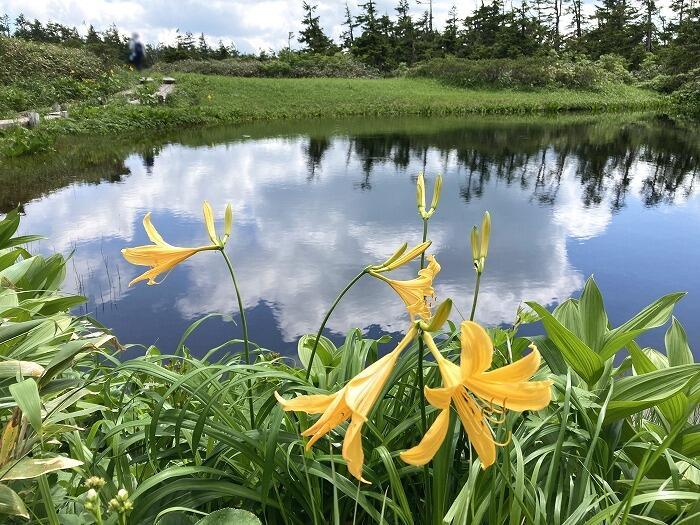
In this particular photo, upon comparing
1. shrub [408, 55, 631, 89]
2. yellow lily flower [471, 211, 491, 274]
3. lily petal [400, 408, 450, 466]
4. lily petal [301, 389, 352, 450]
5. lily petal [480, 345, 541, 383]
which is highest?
shrub [408, 55, 631, 89]

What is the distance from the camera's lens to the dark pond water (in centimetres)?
395

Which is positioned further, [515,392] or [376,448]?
[376,448]

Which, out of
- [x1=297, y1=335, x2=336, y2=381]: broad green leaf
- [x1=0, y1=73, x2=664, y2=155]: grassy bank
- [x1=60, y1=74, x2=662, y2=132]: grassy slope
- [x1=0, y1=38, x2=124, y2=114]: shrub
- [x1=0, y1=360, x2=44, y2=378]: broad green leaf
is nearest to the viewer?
[x1=0, y1=360, x2=44, y2=378]: broad green leaf

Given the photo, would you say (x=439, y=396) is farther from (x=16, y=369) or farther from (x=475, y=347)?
(x=16, y=369)

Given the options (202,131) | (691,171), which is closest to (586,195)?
(691,171)

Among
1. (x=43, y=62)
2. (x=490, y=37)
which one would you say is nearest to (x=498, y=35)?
(x=490, y=37)

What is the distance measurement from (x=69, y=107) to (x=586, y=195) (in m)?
13.6

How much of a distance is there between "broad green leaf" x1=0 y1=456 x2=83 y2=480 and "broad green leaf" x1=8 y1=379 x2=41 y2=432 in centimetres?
9

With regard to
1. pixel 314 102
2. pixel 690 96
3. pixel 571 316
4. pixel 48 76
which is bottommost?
pixel 571 316

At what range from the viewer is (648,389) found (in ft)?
4.27

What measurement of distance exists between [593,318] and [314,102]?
19183 mm

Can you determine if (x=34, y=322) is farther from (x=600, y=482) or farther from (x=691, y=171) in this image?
(x=691, y=171)

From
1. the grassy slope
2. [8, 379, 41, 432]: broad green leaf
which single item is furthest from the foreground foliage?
the grassy slope

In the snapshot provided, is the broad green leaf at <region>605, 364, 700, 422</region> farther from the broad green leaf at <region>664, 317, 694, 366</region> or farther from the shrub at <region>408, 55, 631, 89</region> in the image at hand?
the shrub at <region>408, 55, 631, 89</region>
